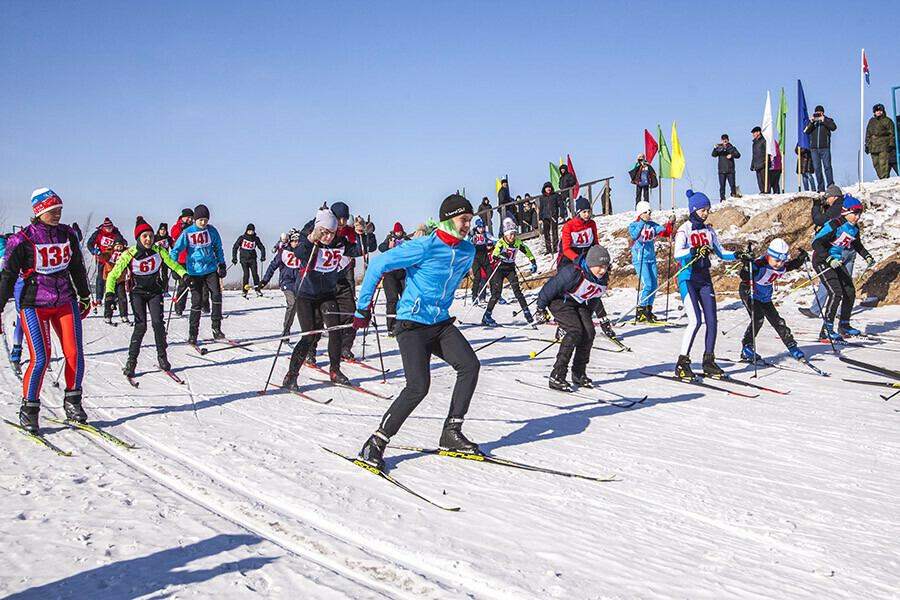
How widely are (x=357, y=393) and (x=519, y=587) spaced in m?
4.95

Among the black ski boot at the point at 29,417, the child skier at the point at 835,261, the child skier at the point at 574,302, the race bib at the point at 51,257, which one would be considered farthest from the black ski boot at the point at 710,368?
the black ski boot at the point at 29,417

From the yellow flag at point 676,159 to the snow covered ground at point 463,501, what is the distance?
599 inches

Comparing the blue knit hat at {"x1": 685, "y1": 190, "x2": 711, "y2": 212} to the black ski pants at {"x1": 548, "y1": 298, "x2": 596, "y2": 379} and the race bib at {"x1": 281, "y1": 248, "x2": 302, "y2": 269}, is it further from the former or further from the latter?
the race bib at {"x1": 281, "y1": 248, "x2": 302, "y2": 269}

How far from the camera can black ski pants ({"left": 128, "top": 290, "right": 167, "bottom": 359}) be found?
8633mm

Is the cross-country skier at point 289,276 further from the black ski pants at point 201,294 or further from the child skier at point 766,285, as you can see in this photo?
the child skier at point 766,285

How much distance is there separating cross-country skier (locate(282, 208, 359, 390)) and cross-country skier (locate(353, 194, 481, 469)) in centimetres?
302

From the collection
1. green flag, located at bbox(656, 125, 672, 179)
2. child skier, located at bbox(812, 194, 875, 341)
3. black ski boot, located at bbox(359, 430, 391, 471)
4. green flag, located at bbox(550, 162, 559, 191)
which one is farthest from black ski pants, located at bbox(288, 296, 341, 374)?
green flag, located at bbox(550, 162, 559, 191)

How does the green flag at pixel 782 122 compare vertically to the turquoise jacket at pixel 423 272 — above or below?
above

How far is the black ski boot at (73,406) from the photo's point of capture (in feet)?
19.9

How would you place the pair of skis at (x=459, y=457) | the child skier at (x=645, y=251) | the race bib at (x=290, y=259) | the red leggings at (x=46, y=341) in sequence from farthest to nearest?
the child skier at (x=645, y=251) < the race bib at (x=290, y=259) < the red leggings at (x=46, y=341) < the pair of skis at (x=459, y=457)

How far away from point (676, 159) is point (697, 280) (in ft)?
49.1

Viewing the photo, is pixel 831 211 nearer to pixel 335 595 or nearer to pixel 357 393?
pixel 357 393

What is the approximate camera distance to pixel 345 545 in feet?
11.9

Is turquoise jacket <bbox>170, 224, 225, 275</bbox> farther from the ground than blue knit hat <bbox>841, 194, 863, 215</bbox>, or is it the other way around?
turquoise jacket <bbox>170, 224, 225, 275</bbox>
